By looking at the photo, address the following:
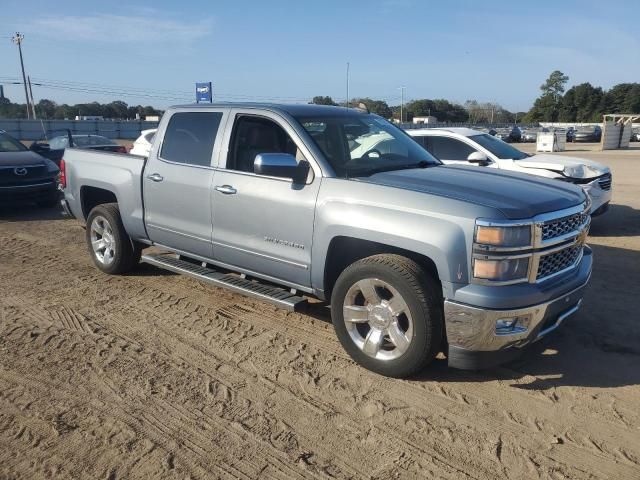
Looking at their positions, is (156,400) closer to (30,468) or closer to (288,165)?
(30,468)

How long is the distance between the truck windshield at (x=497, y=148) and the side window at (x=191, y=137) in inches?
228

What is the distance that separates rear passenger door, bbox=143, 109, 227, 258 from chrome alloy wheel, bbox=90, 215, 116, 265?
2.73 ft

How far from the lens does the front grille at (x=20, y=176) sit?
33.8 ft

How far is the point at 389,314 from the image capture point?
3912 millimetres

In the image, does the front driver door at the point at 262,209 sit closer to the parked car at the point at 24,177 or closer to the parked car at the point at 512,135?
the parked car at the point at 24,177

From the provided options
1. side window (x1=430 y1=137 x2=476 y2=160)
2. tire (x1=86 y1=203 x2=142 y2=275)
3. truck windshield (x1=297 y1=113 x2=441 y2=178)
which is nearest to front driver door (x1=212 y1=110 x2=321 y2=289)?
truck windshield (x1=297 y1=113 x2=441 y2=178)

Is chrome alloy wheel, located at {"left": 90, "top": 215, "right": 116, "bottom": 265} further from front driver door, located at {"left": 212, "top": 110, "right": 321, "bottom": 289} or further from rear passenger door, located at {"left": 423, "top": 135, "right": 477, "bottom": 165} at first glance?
rear passenger door, located at {"left": 423, "top": 135, "right": 477, "bottom": 165}

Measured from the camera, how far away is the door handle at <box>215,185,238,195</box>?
4.85 meters

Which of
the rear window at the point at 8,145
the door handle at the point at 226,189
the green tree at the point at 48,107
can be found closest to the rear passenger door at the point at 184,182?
the door handle at the point at 226,189

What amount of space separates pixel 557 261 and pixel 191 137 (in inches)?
138

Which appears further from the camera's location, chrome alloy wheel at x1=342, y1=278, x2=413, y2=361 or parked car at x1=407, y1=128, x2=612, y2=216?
parked car at x1=407, y1=128, x2=612, y2=216

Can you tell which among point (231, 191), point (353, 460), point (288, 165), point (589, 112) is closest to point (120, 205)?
point (231, 191)

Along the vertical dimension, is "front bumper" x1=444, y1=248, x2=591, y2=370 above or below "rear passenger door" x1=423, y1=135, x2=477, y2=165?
below

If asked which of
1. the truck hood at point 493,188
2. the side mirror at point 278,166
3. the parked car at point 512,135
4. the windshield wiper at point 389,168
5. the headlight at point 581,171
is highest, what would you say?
the side mirror at point 278,166
